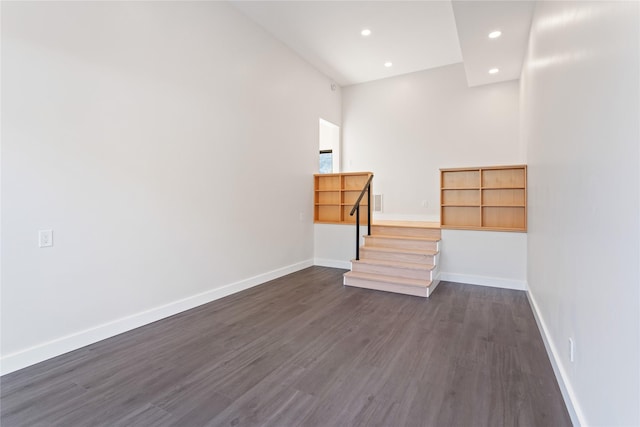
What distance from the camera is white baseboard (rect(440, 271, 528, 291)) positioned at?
402 cm

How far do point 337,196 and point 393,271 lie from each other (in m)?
1.89

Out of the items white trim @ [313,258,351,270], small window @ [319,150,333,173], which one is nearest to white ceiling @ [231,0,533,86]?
small window @ [319,150,333,173]

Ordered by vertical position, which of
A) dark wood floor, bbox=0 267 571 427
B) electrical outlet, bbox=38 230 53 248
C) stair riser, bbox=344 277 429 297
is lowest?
dark wood floor, bbox=0 267 571 427

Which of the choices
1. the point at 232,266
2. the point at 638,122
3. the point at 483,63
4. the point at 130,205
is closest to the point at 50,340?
the point at 130,205

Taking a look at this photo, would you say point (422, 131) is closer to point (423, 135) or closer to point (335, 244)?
point (423, 135)

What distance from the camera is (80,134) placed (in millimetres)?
2465

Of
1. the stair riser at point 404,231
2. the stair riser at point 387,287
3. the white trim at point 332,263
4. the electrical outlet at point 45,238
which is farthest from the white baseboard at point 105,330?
the stair riser at point 404,231

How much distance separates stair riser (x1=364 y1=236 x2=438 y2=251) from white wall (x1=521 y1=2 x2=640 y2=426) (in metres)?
1.92

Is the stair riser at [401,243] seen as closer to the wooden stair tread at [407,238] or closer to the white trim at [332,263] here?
the wooden stair tread at [407,238]

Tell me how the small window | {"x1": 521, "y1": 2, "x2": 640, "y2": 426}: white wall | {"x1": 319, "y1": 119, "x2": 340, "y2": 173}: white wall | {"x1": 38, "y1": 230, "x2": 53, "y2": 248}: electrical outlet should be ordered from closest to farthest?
1. {"x1": 521, "y1": 2, "x2": 640, "y2": 426}: white wall
2. {"x1": 38, "y1": 230, "x2": 53, "y2": 248}: electrical outlet
3. {"x1": 319, "y1": 119, "x2": 340, "y2": 173}: white wall
4. the small window

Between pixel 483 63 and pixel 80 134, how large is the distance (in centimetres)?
516

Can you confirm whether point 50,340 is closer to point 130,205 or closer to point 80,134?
point 130,205

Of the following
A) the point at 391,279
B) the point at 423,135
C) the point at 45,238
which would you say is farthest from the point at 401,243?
the point at 45,238

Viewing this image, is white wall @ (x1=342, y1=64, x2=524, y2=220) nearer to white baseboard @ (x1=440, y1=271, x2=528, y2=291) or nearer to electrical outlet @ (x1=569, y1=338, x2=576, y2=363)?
white baseboard @ (x1=440, y1=271, x2=528, y2=291)
